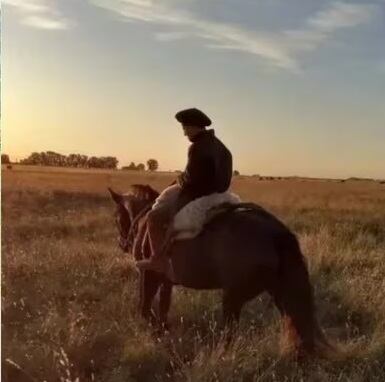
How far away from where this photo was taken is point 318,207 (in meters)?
4.36

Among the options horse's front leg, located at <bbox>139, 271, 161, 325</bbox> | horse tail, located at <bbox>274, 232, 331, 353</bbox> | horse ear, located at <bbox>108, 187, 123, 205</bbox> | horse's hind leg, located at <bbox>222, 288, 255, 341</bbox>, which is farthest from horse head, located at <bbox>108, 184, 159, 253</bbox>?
horse tail, located at <bbox>274, 232, 331, 353</bbox>

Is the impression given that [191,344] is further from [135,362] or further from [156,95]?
[156,95]

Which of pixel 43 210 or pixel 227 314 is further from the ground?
pixel 43 210

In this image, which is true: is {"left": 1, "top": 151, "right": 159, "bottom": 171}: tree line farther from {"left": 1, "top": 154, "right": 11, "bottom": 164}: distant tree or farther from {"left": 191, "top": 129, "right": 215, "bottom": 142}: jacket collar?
{"left": 191, "top": 129, "right": 215, "bottom": 142}: jacket collar

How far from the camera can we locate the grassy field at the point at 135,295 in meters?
4.00

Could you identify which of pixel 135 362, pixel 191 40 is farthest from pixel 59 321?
pixel 191 40

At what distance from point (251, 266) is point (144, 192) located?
67 centimetres

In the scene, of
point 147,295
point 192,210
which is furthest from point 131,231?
point 192,210

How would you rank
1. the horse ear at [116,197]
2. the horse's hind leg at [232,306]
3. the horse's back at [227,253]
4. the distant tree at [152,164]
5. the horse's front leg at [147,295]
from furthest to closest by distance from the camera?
1. the horse ear at [116,197]
2. the horse's front leg at [147,295]
3. the distant tree at [152,164]
4. the horse's hind leg at [232,306]
5. the horse's back at [227,253]

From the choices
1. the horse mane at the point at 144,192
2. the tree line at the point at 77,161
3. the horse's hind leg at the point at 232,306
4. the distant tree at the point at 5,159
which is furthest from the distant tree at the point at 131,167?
the horse's hind leg at the point at 232,306

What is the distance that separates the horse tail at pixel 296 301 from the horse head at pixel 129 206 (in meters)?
0.69

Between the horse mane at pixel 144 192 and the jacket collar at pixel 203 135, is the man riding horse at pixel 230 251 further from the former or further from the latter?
the horse mane at pixel 144 192

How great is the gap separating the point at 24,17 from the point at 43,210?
1.19 meters

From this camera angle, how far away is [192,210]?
3.98 m
